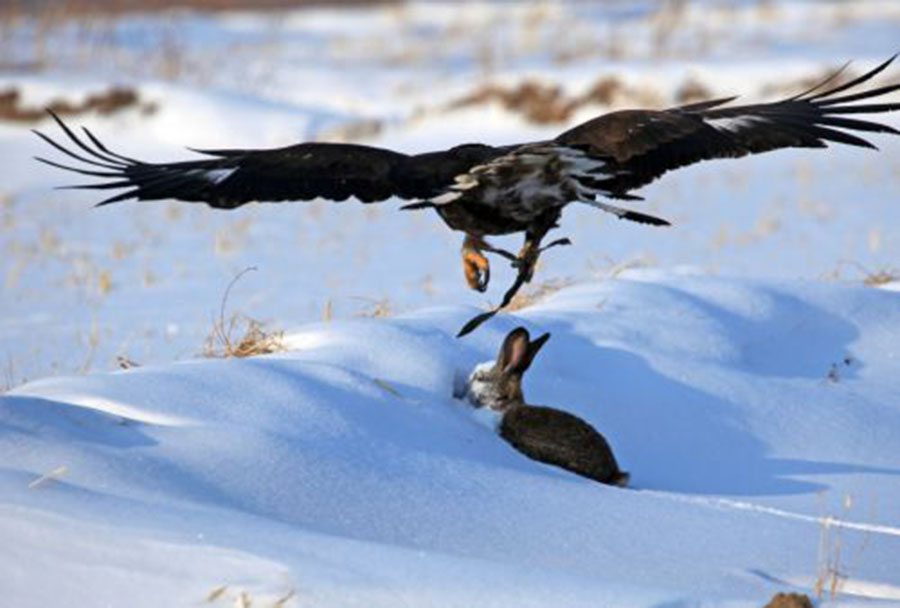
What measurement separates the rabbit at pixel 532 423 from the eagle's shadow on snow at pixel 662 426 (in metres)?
0.21

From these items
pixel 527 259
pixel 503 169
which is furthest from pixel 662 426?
pixel 503 169

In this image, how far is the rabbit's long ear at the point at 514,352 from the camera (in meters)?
5.13

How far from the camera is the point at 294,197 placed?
4.75 metres

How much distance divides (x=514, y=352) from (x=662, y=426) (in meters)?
0.63

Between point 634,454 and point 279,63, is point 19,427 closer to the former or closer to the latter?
point 634,454

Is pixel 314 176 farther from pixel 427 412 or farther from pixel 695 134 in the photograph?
pixel 695 134

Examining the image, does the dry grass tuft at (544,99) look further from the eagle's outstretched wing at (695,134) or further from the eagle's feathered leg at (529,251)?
the eagle's feathered leg at (529,251)

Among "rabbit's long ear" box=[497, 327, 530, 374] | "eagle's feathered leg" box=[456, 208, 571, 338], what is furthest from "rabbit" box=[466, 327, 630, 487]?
"eagle's feathered leg" box=[456, 208, 571, 338]

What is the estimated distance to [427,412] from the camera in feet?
16.3

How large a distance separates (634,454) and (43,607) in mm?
2420

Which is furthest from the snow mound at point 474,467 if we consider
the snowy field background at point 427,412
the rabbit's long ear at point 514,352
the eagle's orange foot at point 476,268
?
the eagle's orange foot at point 476,268

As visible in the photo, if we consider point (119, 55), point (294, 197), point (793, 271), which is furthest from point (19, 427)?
point (119, 55)

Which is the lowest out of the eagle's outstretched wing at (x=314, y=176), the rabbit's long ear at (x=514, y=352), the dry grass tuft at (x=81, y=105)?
the rabbit's long ear at (x=514, y=352)

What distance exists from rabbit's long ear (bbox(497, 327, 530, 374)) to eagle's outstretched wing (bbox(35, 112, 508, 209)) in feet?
2.13
